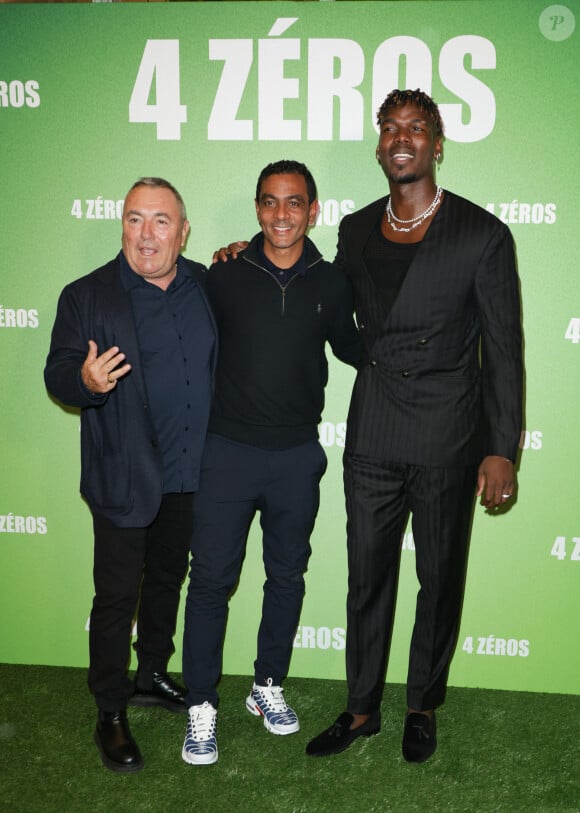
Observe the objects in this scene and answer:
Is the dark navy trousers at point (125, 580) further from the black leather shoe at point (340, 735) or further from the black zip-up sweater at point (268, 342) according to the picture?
the black leather shoe at point (340, 735)

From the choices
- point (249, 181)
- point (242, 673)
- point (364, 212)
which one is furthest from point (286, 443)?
point (242, 673)

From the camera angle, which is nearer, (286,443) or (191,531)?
(286,443)

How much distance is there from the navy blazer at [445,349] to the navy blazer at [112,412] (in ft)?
2.25

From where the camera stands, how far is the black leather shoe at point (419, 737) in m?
2.61

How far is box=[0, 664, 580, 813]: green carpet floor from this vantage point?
2.40 metres

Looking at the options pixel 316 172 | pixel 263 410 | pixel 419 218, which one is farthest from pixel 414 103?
pixel 263 410

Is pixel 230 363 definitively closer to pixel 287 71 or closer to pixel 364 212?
pixel 364 212

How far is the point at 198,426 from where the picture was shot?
2.58m

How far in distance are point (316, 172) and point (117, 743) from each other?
2.12 m

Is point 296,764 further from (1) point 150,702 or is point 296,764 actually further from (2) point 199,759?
(1) point 150,702

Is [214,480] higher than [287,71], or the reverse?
[287,71]

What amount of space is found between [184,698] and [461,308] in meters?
1.75

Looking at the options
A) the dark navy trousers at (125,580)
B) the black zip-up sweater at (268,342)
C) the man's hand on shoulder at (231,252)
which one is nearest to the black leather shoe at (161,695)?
the dark navy trousers at (125,580)

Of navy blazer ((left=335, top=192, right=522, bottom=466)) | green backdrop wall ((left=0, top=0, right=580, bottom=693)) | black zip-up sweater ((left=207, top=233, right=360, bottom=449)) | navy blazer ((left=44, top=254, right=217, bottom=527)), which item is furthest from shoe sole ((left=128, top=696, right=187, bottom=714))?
navy blazer ((left=335, top=192, right=522, bottom=466))
